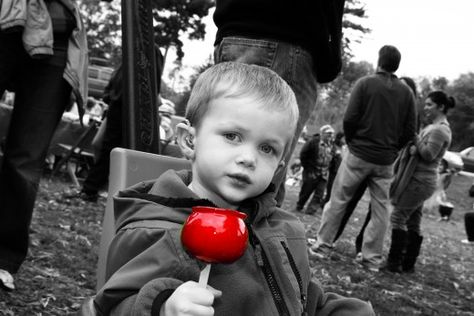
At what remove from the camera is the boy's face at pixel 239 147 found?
51.9 inches

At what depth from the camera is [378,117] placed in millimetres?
4770

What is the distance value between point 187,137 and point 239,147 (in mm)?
206

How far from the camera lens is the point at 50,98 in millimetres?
2572

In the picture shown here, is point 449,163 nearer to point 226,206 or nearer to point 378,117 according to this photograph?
point 378,117

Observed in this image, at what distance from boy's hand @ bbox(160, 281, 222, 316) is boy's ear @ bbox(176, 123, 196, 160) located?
462 mm

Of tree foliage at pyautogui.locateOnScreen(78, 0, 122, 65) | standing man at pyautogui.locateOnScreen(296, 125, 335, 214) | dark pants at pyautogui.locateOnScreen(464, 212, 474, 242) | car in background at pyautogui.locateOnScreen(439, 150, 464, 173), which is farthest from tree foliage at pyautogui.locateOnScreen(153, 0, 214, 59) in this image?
dark pants at pyautogui.locateOnScreen(464, 212, 474, 242)

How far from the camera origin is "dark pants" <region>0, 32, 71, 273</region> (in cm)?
254

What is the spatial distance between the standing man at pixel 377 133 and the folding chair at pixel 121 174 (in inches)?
134

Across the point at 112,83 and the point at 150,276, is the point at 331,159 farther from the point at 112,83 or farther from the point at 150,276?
the point at 150,276

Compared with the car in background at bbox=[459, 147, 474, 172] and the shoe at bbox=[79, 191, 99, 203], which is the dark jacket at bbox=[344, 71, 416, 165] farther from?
the car in background at bbox=[459, 147, 474, 172]

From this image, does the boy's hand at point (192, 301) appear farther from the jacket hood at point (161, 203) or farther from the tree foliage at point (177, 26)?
the tree foliage at point (177, 26)

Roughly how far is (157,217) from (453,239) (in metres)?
10.1

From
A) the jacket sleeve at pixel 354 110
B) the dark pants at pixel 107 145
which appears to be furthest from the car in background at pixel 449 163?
the dark pants at pixel 107 145

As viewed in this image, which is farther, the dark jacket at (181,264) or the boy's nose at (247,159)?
the boy's nose at (247,159)
